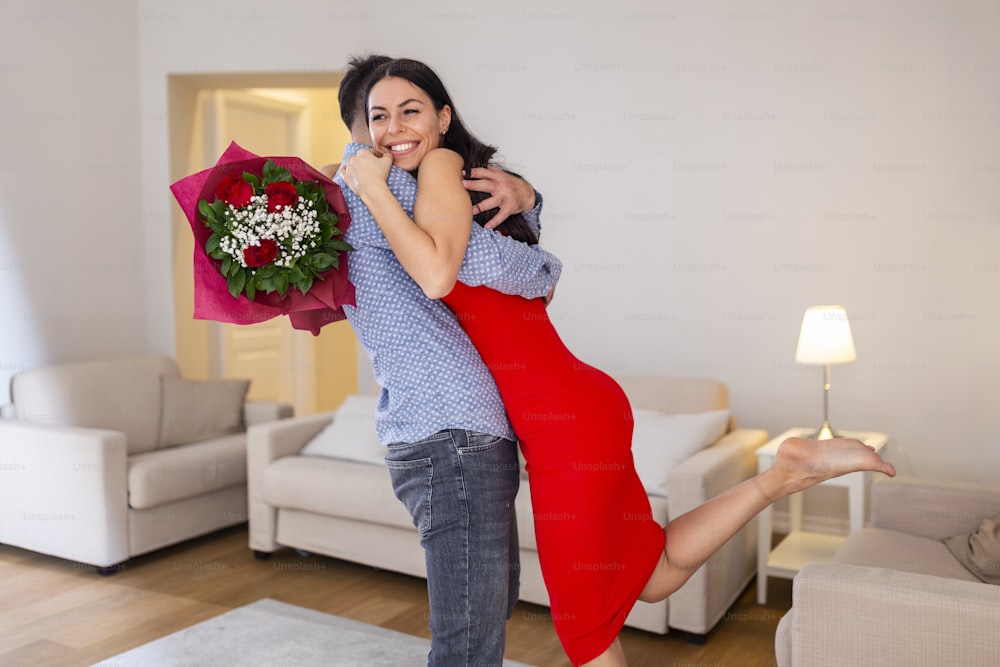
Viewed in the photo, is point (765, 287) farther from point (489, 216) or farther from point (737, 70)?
point (489, 216)

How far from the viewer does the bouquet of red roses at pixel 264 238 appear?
57.4 inches

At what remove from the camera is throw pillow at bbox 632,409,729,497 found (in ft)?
10.3

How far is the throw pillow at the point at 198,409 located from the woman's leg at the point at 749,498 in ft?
10.2

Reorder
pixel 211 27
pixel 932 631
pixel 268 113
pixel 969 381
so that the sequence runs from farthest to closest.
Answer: pixel 268 113, pixel 211 27, pixel 969 381, pixel 932 631

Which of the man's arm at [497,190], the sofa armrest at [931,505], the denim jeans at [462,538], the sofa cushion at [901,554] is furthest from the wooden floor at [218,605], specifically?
the man's arm at [497,190]

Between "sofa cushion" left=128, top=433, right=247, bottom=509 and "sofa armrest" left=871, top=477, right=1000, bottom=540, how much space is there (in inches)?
106

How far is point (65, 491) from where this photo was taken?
3.69 m

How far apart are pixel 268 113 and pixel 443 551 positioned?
485 centimetres

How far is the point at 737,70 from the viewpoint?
4.03 metres

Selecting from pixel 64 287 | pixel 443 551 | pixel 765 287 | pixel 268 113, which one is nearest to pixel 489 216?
pixel 443 551

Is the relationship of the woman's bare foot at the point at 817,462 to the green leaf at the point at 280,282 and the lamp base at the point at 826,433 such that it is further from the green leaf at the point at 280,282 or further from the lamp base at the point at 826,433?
the lamp base at the point at 826,433

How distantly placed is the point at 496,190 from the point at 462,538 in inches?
23.7

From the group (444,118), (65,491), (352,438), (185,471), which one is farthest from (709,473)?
(65,491)

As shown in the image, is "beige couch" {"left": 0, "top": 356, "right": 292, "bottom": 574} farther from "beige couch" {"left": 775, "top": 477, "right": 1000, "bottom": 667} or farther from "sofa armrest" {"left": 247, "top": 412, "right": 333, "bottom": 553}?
"beige couch" {"left": 775, "top": 477, "right": 1000, "bottom": 667}
